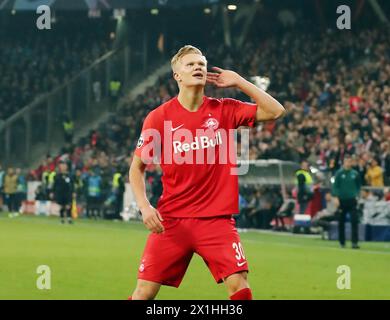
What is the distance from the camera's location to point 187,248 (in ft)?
33.0

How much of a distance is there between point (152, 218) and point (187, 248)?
0.50 m

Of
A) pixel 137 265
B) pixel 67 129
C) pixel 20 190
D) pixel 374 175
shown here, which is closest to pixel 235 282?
pixel 137 265

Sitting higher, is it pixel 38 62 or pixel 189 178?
pixel 38 62

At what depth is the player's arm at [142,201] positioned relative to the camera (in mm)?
9766

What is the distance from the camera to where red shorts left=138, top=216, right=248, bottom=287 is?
9.94 metres

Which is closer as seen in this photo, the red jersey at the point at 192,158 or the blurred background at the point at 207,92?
the red jersey at the point at 192,158

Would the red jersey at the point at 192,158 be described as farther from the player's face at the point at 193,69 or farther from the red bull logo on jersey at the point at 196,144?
the player's face at the point at 193,69

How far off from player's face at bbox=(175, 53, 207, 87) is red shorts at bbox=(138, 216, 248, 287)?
122 cm

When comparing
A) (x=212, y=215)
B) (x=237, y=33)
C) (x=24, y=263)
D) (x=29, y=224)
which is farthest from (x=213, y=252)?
(x=237, y=33)

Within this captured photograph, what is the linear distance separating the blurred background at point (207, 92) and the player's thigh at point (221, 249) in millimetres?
16771

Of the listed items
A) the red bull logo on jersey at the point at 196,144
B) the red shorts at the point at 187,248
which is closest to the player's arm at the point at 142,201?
the red shorts at the point at 187,248
